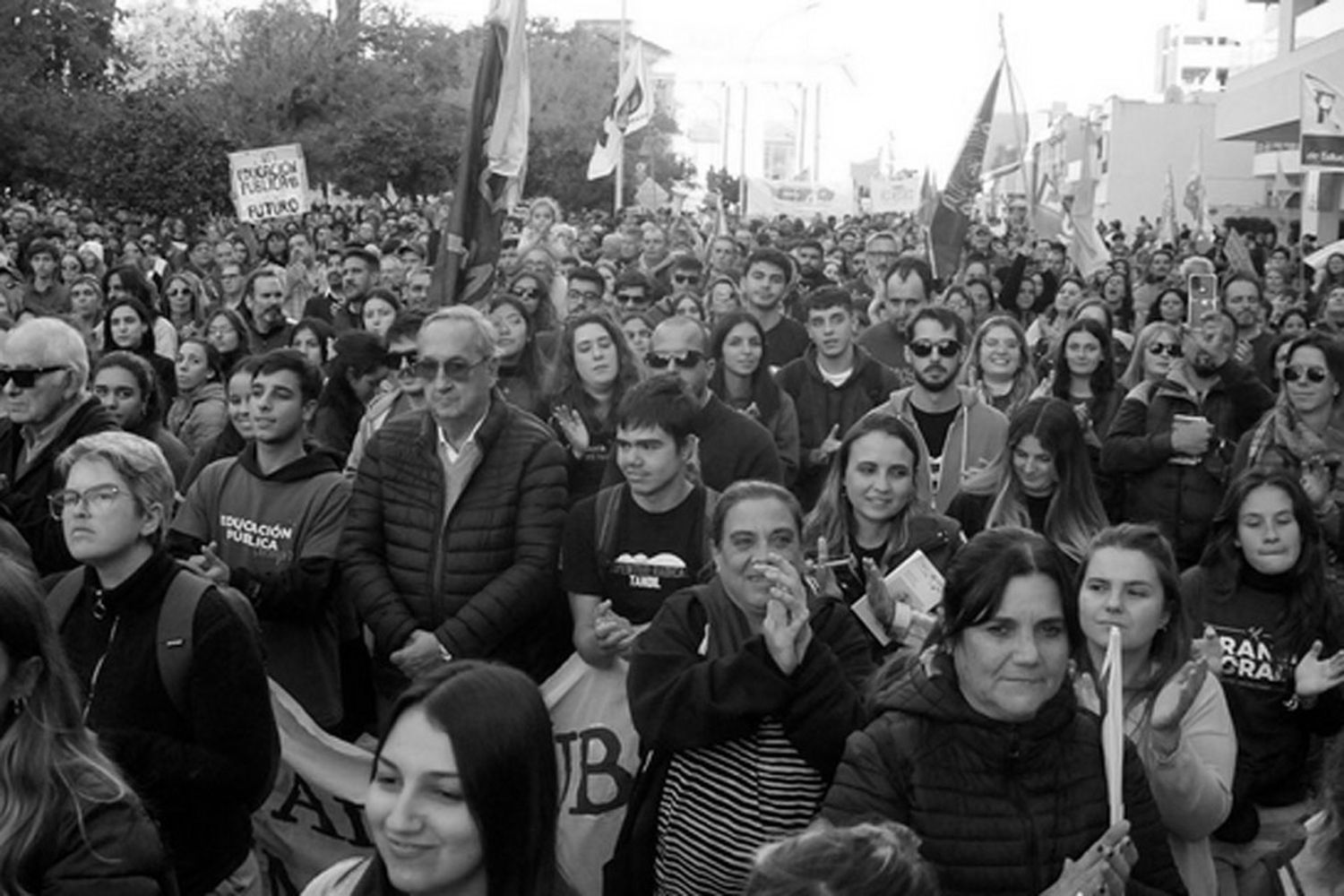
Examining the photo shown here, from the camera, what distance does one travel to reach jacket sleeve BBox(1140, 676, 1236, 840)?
12.8 feet

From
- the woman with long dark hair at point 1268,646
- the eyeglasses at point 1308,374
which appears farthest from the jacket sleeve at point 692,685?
the eyeglasses at point 1308,374

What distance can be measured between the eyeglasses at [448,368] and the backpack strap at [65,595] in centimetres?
176

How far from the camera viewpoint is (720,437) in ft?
22.3

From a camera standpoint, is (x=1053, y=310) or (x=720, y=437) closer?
(x=720, y=437)

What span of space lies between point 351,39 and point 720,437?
1594 inches

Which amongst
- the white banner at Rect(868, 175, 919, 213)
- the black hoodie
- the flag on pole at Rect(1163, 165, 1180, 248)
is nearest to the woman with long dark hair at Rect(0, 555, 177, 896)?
→ the black hoodie

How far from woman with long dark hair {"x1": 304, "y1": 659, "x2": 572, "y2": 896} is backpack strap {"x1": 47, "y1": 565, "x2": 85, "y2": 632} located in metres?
1.88

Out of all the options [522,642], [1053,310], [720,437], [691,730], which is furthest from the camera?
[1053,310]

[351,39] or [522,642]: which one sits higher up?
[351,39]

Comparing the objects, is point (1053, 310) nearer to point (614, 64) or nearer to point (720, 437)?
point (720, 437)

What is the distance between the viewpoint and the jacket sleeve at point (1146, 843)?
3.57 metres

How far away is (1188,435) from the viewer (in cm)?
784

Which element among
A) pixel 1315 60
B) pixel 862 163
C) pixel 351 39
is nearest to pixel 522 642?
pixel 1315 60

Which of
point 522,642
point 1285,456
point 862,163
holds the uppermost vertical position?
point 862,163
